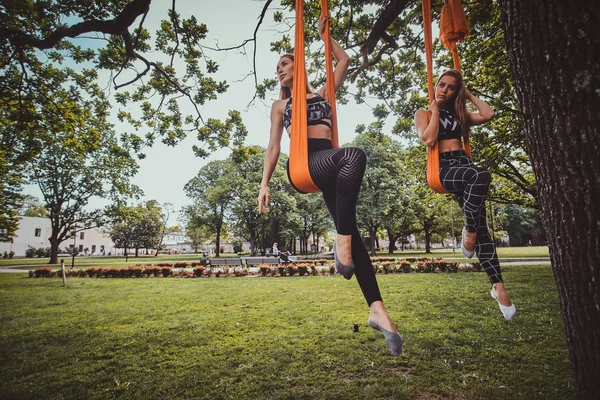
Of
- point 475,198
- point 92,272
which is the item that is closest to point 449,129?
point 475,198

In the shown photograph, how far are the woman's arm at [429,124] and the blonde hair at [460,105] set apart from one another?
0.18m

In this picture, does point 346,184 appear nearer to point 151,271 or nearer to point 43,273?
point 151,271

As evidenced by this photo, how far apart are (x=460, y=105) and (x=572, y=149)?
131cm

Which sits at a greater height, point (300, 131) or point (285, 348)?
point (300, 131)

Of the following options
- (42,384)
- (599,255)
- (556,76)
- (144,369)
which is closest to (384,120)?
(556,76)

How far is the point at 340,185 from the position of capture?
1766mm

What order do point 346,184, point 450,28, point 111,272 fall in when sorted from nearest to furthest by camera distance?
point 346,184
point 450,28
point 111,272

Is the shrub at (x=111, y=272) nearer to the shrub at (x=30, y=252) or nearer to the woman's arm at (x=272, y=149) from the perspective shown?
the woman's arm at (x=272, y=149)

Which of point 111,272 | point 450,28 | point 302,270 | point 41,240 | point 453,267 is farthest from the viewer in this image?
point 41,240

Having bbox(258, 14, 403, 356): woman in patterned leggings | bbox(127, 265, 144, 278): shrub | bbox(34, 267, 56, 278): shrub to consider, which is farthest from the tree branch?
bbox(34, 267, 56, 278): shrub

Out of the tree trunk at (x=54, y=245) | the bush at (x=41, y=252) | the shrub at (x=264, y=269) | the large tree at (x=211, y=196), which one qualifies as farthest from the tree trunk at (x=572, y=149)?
the bush at (x=41, y=252)

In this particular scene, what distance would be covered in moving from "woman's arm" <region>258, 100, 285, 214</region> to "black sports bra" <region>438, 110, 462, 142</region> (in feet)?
4.51

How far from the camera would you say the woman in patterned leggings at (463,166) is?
2160 millimetres

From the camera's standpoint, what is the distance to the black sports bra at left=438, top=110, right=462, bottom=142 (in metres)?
2.46
